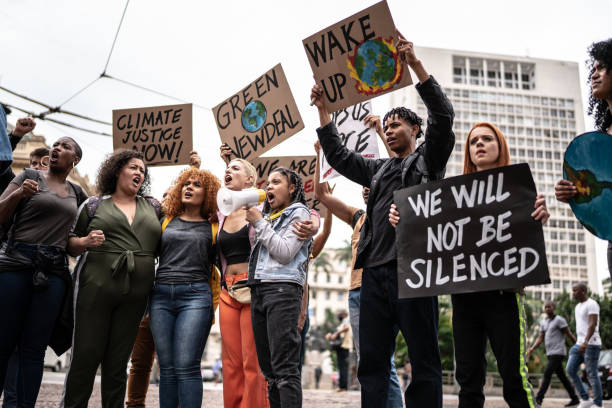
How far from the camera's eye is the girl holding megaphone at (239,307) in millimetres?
4066

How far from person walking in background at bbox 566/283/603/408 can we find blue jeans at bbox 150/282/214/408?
6.48 m

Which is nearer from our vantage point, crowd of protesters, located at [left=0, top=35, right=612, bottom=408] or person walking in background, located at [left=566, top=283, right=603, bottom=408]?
crowd of protesters, located at [left=0, top=35, right=612, bottom=408]

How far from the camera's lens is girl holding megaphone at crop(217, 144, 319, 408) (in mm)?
4066

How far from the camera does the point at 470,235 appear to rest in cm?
333

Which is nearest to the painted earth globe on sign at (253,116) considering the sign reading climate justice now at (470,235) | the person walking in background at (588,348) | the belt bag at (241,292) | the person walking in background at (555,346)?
the belt bag at (241,292)

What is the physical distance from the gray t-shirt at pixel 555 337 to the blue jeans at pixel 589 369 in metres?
0.47

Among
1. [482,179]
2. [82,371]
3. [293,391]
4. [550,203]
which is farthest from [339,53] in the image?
[550,203]

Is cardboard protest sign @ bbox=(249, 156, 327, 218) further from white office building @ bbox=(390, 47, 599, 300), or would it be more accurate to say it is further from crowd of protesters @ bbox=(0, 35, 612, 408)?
white office building @ bbox=(390, 47, 599, 300)

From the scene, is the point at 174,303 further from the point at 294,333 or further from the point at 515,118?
the point at 515,118

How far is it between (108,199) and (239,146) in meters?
1.81

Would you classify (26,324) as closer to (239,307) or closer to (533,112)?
(239,307)

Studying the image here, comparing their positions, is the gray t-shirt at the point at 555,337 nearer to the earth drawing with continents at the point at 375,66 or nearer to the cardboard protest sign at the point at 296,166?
the cardboard protest sign at the point at 296,166

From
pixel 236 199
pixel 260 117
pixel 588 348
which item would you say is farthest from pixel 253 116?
pixel 588 348

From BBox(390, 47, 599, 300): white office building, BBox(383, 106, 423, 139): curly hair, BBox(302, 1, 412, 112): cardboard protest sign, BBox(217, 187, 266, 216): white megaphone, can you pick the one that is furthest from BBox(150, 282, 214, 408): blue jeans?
BBox(390, 47, 599, 300): white office building
